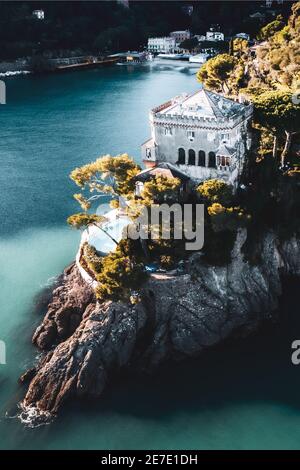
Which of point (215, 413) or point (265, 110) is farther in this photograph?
point (265, 110)

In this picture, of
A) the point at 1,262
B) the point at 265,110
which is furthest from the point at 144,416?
the point at 265,110

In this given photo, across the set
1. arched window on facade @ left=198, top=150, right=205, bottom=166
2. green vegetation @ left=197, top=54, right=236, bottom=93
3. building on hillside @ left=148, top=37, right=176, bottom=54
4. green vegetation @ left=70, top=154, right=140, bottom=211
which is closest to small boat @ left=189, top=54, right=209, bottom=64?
building on hillside @ left=148, top=37, right=176, bottom=54

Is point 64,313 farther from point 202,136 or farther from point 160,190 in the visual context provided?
point 202,136

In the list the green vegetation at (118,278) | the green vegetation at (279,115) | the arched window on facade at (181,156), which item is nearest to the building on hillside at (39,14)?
the green vegetation at (279,115)

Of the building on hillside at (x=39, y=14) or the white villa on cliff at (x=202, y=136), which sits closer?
the white villa on cliff at (x=202, y=136)

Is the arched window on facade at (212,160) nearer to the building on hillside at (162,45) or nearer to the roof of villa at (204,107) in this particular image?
the roof of villa at (204,107)

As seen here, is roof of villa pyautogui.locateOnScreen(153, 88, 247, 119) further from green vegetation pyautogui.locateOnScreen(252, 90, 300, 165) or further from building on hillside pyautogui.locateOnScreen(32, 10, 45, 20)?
building on hillside pyautogui.locateOnScreen(32, 10, 45, 20)
